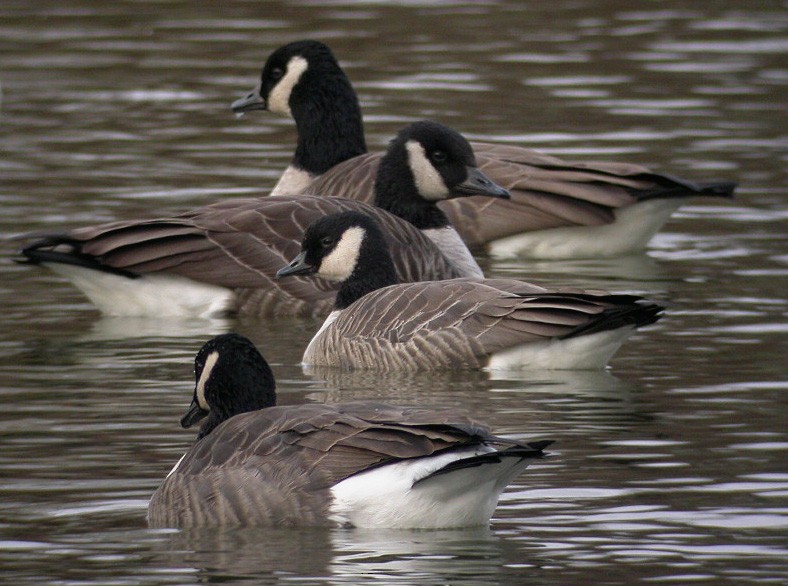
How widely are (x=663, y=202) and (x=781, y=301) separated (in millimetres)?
2144

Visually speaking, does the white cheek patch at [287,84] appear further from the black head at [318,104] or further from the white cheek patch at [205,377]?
the white cheek patch at [205,377]

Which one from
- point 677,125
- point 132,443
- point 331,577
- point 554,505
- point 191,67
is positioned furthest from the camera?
point 191,67

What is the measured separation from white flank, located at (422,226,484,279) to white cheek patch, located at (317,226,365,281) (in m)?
1.62

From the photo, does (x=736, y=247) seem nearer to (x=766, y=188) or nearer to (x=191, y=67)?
(x=766, y=188)

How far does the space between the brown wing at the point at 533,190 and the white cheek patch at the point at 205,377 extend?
6272mm

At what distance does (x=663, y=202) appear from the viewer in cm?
1552

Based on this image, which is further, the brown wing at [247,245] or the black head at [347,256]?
the brown wing at [247,245]

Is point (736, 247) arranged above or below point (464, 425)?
below

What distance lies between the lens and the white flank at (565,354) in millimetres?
11570

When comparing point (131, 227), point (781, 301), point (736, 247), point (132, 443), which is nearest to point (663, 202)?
point (736, 247)

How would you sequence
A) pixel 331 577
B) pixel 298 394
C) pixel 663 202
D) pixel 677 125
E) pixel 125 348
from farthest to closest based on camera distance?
pixel 677 125 < pixel 663 202 < pixel 125 348 < pixel 298 394 < pixel 331 577

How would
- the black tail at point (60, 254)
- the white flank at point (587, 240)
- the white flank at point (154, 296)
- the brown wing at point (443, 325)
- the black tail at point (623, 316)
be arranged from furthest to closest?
the white flank at point (587, 240) < the white flank at point (154, 296) < the black tail at point (60, 254) < the brown wing at point (443, 325) < the black tail at point (623, 316)

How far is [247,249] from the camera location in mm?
13805

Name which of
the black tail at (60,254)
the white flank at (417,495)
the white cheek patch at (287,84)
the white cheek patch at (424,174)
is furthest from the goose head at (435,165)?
the white flank at (417,495)
